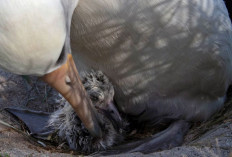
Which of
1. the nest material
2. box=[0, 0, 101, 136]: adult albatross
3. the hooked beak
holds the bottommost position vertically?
the nest material

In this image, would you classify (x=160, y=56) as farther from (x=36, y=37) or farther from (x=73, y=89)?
(x=36, y=37)

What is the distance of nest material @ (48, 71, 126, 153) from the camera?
7.89 feet

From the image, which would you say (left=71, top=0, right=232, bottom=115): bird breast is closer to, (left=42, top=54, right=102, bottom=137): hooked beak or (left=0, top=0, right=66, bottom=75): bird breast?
(left=42, top=54, right=102, bottom=137): hooked beak

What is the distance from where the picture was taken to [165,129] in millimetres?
2543

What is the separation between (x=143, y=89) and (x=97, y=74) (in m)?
0.27

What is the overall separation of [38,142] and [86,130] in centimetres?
28

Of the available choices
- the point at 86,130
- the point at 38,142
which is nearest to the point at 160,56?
the point at 86,130

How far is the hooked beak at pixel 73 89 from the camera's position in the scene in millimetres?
1829

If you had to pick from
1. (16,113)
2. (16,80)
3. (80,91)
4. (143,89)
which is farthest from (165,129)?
(16,80)

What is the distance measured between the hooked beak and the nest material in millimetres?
124

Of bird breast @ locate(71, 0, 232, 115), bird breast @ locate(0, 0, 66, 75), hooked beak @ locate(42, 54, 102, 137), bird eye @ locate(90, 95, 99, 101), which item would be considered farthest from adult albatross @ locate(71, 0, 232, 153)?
bird breast @ locate(0, 0, 66, 75)

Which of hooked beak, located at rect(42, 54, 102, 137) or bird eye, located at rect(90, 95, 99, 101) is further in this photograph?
bird eye, located at rect(90, 95, 99, 101)

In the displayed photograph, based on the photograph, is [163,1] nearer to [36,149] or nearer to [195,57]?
[195,57]

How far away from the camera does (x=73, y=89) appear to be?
1.96 metres
